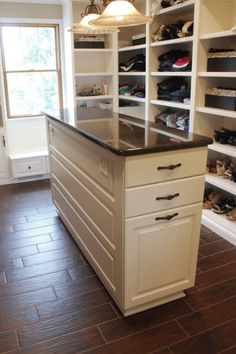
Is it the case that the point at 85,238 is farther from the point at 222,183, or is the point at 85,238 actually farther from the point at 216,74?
the point at 216,74

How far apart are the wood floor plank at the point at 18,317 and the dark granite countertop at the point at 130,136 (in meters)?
1.13

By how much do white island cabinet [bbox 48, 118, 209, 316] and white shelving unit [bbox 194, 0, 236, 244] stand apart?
3.30 feet

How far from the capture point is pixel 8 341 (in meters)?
1.80

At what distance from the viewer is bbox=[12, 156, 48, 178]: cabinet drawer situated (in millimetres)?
4277

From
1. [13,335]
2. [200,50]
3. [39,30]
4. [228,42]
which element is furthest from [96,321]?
[39,30]

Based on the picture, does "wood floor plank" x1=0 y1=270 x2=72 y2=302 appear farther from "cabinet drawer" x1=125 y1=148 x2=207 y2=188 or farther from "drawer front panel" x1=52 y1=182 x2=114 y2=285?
"cabinet drawer" x1=125 y1=148 x2=207 y2=188

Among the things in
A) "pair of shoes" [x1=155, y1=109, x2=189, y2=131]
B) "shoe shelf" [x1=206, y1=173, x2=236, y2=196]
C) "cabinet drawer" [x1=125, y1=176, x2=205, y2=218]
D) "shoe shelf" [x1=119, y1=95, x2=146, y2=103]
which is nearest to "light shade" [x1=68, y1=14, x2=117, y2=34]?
"pair of shoes" [x1=155, y1=109, x2=189, y2=131]

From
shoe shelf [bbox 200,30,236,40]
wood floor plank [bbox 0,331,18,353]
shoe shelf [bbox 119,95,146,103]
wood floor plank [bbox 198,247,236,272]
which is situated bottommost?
wood floor plank [bbox 0,331,18,353]

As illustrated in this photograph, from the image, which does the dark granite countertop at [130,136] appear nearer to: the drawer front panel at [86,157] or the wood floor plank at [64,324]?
the drawer front panel at [86,157]

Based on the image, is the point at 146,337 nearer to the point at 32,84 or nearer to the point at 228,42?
the point at 228,42

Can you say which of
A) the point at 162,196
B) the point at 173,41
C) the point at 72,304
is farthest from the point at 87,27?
the point at 72,304

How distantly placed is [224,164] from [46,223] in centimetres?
181

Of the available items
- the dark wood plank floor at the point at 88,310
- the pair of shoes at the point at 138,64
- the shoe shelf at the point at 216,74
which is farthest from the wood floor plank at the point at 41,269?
the pair of shoes at the point at 138,64

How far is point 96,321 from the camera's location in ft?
6.36
